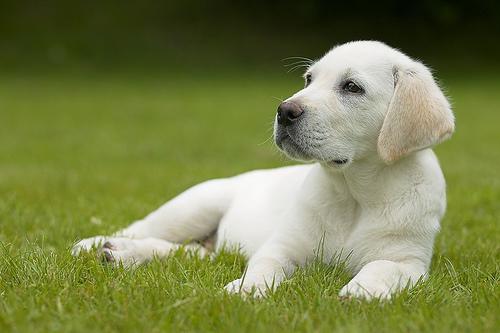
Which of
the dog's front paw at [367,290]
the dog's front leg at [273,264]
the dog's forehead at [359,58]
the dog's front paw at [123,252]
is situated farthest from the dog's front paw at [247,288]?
the dog's forehead at [359,58]

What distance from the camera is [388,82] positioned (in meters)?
4.29

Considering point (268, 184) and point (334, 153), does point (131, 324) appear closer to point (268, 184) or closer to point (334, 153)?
point (334, 153)

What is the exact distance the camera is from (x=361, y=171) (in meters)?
4.29

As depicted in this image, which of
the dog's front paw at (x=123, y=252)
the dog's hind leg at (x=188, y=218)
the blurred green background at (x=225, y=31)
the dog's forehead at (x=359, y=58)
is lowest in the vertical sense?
the blurred green background at (x=225, y=31)

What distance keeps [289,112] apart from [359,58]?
0.60 m

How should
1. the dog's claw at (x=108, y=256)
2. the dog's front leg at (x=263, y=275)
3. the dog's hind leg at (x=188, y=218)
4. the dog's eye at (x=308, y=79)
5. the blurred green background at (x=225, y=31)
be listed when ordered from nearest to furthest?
1. the dog's front leg at (x=263, y=275)
2. the dog's claw at (x=108, y=256)
3. the dog's eye at (x=308, y=79)
4. the dog's hind leg at (x=188, y=218)
5. the blurred green background at (x=225, y=31)

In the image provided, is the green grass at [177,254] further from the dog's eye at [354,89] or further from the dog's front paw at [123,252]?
the dog's eye at [354,89]

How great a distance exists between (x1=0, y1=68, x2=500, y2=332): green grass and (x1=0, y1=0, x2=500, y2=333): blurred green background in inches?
0.6

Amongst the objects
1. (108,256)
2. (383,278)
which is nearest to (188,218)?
(108,256)

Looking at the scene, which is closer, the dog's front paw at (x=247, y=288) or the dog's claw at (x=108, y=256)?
the dog's front paw at (x=247, y=288)

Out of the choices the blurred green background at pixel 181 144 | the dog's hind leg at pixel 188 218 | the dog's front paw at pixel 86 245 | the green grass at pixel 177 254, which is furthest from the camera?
the dog's hind leg at pixel 188 218

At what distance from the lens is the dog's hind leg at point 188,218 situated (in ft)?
17.5

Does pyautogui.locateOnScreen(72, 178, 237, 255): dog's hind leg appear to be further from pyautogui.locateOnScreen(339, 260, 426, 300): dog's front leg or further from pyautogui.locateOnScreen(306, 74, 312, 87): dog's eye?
pyautogui.locateOnScreen(339, 260, 426, 300): dog's front leg

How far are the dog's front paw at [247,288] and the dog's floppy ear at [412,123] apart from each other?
101cm
